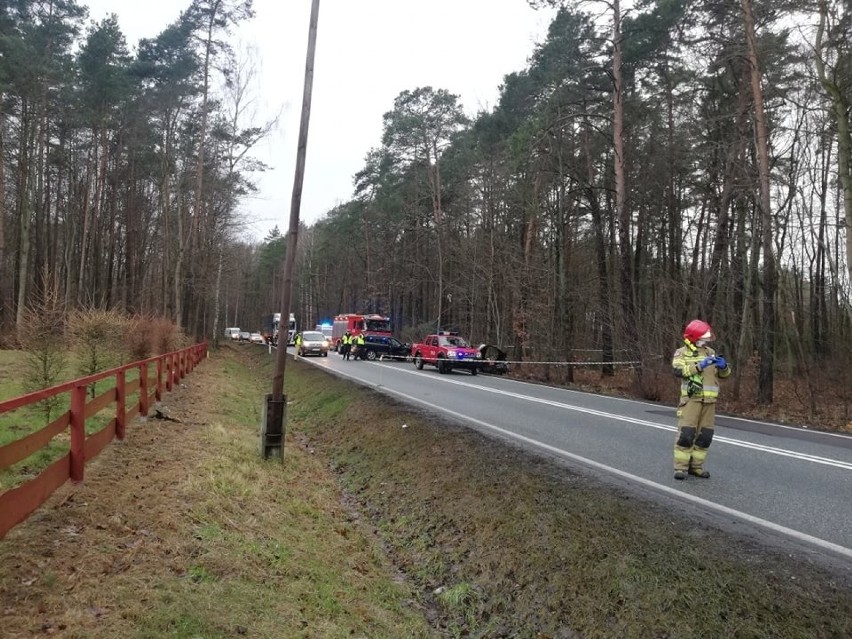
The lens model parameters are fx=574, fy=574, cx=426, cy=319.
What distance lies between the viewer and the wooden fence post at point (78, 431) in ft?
17.8

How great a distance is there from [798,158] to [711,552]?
1867 cm

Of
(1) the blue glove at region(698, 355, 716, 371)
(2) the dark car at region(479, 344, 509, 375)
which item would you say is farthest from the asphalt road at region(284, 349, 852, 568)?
(2) the dark car at region(479, 344, 509, 375)

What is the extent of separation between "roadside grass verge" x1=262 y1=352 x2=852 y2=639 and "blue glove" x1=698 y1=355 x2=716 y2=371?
5.40 feet

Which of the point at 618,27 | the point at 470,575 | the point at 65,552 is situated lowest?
the point at 470,575

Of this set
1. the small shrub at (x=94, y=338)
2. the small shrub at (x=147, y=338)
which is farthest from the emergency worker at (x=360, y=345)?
the small shrub at (x=94, y=338)

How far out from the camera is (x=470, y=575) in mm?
5434

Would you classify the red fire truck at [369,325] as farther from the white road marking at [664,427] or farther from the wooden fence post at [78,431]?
the wooden fence post at [78,431]

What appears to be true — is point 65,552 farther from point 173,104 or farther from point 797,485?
point 173,104

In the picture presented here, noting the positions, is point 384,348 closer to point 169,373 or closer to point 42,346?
point 169,373

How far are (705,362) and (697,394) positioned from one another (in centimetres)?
36

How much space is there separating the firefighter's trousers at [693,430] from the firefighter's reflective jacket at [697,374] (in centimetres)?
8

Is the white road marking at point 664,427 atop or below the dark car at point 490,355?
below

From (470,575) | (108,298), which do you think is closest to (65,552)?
(470,575)

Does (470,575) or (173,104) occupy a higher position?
(173,104)
